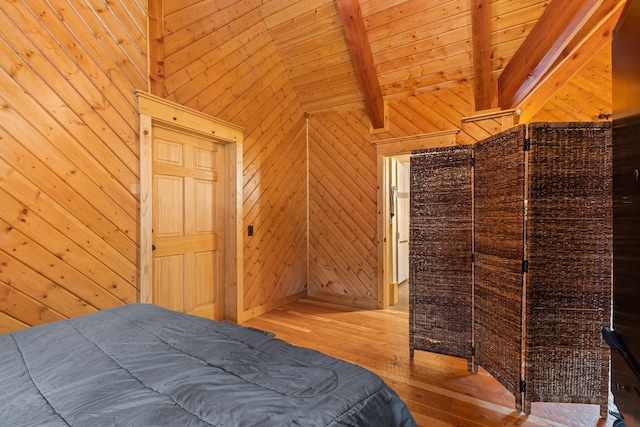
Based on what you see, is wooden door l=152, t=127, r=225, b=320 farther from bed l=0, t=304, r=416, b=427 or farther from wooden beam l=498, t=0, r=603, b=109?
wooden beam l=498, t=0, r=603, b=109

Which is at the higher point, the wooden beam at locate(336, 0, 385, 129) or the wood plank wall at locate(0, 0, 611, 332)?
the wooden beam at locate(336, 0, 385, 129)

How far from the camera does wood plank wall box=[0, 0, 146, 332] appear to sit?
180 centimetres

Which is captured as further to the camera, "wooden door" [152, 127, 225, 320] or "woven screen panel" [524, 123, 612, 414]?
"wooden door" [152, 127, 225, 320]

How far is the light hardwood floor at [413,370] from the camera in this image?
5.93 feet

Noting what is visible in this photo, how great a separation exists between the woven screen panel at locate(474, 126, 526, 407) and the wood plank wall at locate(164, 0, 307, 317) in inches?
95.3

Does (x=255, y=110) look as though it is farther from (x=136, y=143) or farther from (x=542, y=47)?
(x=542, y=47)

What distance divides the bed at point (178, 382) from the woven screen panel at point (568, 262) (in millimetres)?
1370

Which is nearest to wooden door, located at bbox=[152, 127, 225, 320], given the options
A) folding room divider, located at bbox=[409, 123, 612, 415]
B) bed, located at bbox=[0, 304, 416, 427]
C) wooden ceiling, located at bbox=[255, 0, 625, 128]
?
bed, located at bbox=[0, 304, 416, 427]

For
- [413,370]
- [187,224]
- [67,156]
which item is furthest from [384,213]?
[67,156]

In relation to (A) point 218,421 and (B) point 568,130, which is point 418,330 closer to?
(B) point 568,130

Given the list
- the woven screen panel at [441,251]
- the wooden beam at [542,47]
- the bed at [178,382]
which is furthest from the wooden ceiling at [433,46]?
the bed at [178,382]

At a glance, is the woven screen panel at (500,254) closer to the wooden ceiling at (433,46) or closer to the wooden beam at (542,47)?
the wooden beam at (542,47)

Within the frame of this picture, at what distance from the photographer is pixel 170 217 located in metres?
2.80

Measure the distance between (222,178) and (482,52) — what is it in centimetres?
305
